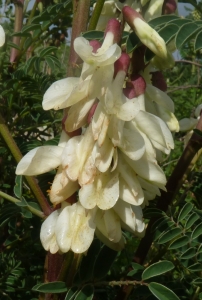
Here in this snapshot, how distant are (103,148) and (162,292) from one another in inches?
12.7

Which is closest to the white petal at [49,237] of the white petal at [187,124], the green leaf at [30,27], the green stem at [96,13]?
the green stem at [96,13]

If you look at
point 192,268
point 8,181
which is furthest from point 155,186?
point 8,181

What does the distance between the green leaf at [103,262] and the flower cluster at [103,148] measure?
16 centimetres

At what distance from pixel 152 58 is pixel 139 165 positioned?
0.61ft

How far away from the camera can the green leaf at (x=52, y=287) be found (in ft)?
2.88

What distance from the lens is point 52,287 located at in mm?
883

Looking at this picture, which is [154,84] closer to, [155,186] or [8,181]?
[155,186]

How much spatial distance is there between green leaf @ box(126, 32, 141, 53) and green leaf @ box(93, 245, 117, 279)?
1.21ft

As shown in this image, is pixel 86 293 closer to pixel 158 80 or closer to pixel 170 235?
pixel 170 235

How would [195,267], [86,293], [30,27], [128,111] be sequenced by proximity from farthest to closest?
[30,27]
[195,267]
[86,293]
[128,111]

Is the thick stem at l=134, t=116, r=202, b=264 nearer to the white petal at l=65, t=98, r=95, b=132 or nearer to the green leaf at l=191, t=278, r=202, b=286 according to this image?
the green leaf at l=191, t=278, r=202, b=286

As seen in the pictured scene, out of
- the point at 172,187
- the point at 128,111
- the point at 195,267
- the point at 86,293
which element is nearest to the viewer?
the point at 128,111

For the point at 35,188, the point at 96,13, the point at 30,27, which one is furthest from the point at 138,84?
the point at 30,27

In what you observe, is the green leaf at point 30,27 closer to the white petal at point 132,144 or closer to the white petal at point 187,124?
the white petal at point 187,124
